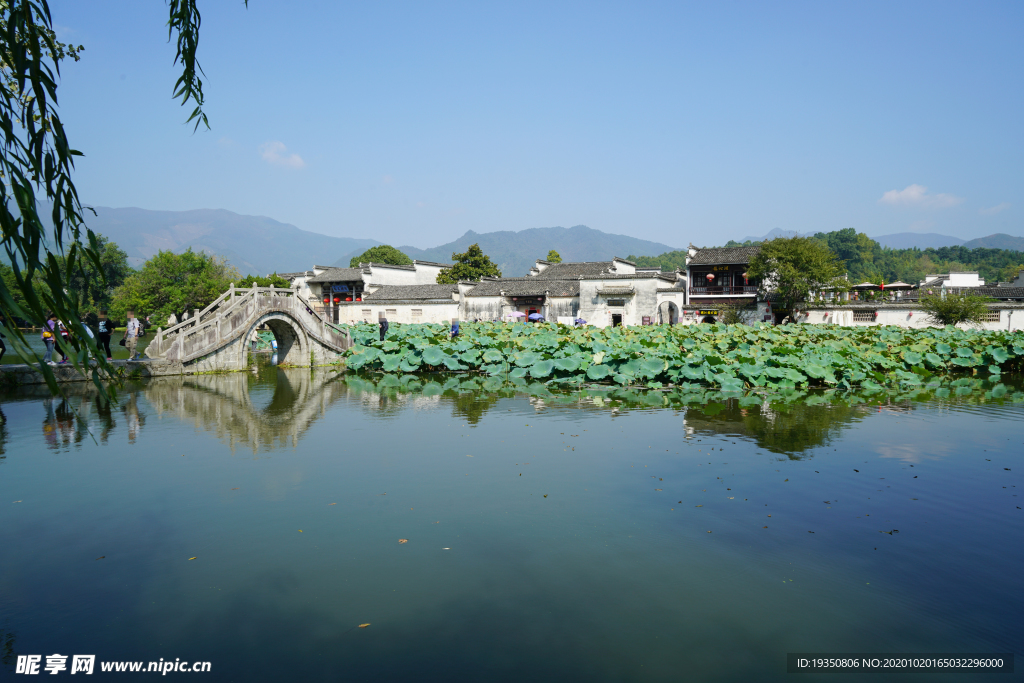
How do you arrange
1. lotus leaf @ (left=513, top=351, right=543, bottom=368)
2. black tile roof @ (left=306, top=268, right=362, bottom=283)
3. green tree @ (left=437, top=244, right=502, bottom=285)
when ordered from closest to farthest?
1. lotus leaf @ (left=513, top=351, right=543, bottom=368)
2. black tile roof @ (left=306, top=268, right=362, bottom=283)
3. green tree @ (left=437, top=244, right=502, bottom=285)

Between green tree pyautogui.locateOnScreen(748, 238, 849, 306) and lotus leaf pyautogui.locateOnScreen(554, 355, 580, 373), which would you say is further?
green tree pyautogui.locateOnScreen(748, 238, 849, 306)

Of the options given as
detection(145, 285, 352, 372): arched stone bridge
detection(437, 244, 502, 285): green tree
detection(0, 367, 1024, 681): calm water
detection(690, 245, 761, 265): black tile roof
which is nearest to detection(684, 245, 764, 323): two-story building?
detection(690, 245, 761, 265): black tile roof

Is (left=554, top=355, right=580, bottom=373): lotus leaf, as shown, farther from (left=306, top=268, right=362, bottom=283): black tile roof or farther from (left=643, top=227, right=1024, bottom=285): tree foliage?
(left=643, top=227, right=1024, bottom=285): tree foliage

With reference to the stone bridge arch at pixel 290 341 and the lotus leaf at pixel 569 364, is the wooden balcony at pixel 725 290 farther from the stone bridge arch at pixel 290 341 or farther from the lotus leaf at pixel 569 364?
the stone bridge arch at pixel 290 341

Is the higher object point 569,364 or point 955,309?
point 955,309

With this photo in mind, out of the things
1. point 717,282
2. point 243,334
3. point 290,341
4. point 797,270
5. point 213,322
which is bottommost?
point 290,341

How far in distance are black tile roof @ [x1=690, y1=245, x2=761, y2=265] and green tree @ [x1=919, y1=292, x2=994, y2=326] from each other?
949 centimetres

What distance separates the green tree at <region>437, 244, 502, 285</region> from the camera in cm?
5009

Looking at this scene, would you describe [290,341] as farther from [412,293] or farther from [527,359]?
[412,293]

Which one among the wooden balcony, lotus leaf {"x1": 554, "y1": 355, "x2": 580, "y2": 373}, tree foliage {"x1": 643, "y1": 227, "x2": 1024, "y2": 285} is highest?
tree foliage {"x1": 643, "y1": 227, "x2": 1024, "y2": 285}

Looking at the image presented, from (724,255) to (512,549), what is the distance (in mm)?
36661

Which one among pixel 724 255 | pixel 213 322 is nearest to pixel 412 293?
pixel 724 255

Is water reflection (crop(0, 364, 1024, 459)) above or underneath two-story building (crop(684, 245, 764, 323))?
underneath

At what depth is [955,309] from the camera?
30.6m
